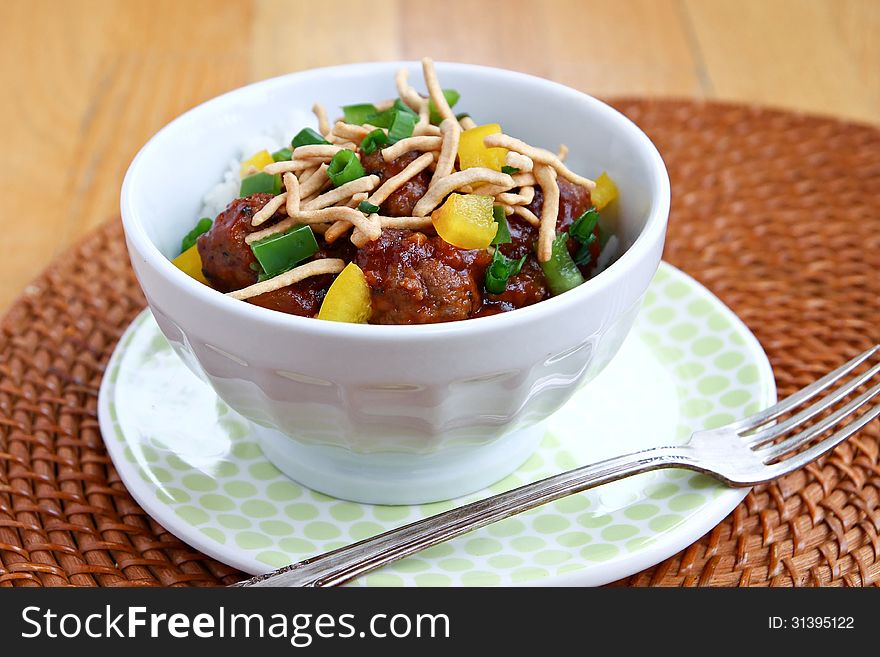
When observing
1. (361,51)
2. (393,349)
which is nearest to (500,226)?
(393,349)

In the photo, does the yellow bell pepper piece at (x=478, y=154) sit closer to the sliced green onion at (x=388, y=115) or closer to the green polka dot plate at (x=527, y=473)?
the sliced green onion at (x=388, y=115)

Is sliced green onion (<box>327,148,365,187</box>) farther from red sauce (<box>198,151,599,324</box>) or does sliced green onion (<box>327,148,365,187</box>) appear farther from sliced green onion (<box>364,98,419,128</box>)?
sliced green onion (<box>364,98,419,128</box>)

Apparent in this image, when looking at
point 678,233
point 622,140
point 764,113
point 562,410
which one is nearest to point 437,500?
point 562,410

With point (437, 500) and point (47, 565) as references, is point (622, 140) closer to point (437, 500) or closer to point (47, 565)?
point (437, 500)

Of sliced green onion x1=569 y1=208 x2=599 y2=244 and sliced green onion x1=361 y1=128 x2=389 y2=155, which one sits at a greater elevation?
sliced green onion x1=361 y1=128 x2=389 y2=155

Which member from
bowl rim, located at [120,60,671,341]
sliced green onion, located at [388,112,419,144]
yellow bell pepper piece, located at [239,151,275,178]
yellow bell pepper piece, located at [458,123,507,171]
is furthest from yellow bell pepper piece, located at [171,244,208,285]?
yellow bell pepper piece, located at [458,123,507,171]
